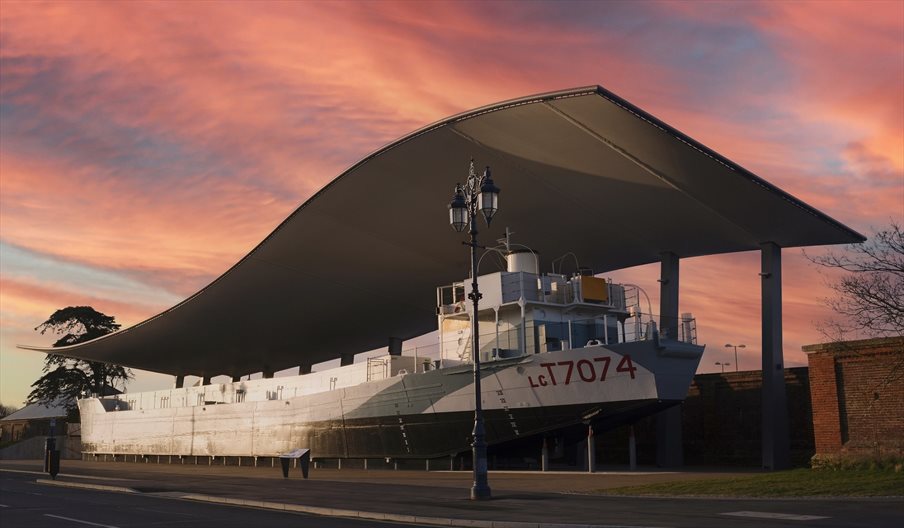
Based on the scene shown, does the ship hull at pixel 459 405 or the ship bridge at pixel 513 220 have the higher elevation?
the ship bridge at pixel 513 220

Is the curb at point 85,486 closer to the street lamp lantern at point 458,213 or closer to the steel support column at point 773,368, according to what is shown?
the street lamp lantern at point 458,213

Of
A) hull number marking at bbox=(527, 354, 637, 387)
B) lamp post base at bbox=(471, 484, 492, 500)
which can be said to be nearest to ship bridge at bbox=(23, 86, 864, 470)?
hull number marking at bbox=(527, 354, 637, 387)

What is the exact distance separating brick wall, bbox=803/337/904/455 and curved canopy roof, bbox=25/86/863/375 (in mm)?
6540

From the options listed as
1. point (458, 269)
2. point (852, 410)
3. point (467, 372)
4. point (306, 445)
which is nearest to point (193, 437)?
point (306, 445)

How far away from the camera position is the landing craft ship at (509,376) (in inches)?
1219

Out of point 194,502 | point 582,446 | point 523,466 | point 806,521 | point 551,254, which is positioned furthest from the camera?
point 551,254

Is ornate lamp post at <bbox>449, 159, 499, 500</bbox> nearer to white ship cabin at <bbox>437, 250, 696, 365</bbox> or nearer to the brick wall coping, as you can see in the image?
white ship cabin at <bbox>437, 250, 696, 365</bbox>

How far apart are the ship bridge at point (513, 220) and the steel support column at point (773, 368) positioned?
0.09 m

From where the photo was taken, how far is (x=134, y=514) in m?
19.1

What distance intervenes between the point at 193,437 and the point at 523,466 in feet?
89.5

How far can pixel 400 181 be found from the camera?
134 feet

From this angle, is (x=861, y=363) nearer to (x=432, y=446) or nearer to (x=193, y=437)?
(x=432, y=446)

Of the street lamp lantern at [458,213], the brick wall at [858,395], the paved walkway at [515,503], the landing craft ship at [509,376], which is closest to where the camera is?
the paved walkway at [515,503]

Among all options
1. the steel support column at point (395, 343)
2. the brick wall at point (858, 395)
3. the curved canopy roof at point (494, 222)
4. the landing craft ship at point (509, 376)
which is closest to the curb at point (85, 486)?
the landing craft ship at point (509, 376)
